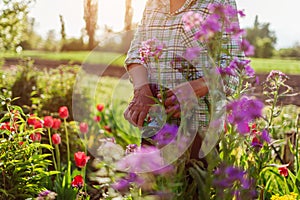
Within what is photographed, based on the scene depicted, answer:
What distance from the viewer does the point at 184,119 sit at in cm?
169

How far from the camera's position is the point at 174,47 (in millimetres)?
1966

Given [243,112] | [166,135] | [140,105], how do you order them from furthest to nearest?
[140,105], [166,135], [243,112]

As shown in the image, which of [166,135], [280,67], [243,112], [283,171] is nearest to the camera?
[243,112]

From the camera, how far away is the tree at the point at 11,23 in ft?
17.1

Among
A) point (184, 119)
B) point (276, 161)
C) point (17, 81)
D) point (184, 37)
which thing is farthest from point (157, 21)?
point (17, 81)

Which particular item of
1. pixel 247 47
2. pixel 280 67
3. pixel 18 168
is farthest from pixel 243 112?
pixel 280 67

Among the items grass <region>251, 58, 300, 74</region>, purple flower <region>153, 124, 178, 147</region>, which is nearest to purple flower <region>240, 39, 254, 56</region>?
purple flower <region>153, 124, 178, 147</region>

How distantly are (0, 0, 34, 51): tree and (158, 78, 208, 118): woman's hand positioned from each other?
12.4ft

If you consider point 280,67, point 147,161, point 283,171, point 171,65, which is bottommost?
point 283,171

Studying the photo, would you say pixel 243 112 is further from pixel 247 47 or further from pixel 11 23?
pixel 11 23

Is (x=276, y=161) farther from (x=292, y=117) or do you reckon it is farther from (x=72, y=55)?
(x=72, y=55)

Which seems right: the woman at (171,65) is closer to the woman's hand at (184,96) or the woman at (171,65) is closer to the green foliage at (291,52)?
the woman's hand at (184,96)

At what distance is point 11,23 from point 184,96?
13.1 feet

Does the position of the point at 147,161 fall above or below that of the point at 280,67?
above
